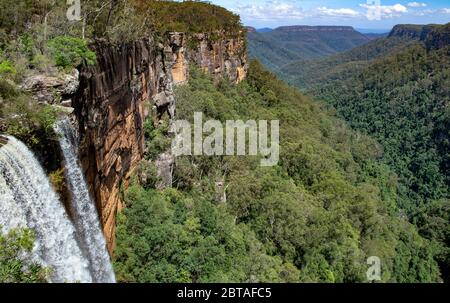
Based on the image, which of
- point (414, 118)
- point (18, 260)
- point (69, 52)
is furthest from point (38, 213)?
point (414, 118)

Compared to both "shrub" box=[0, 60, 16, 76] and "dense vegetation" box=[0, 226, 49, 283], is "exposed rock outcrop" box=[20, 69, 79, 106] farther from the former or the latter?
"dense vegetation" box=[0, 226, 49, 283]

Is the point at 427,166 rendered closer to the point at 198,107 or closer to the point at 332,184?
the point at 332,184

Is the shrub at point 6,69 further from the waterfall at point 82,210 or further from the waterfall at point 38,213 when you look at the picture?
the waterfall at point 38,213

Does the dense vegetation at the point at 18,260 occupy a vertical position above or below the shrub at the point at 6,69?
below

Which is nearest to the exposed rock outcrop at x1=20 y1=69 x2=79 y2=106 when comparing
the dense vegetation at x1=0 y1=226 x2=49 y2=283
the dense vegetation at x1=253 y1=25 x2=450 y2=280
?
the dense vegetation at x1=0 y1=226 x2=49 y2=283

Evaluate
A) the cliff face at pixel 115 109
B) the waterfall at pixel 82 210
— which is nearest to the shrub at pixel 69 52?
the cliff face at pixel 115 109
